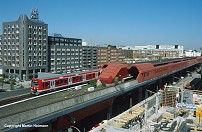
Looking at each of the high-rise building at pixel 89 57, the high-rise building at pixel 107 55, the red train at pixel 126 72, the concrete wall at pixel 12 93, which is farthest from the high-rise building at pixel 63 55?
the concrete wall at pixel 12 93

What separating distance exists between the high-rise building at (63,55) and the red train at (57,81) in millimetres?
50467

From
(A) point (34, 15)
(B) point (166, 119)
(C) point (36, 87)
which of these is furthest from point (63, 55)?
(B) point (166, 119)

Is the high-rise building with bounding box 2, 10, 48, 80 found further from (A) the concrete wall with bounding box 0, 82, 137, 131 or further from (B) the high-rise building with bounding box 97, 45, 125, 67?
(A) the concrete wall with bounding box 0, 82, 137, 131

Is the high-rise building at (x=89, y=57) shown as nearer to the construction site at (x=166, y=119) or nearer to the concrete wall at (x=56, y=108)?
the construction site at (x=166, y=119)

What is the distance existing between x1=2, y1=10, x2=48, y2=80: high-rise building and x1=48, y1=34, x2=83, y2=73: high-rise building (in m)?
5.16

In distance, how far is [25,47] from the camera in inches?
2972

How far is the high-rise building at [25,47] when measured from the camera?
75.7 meters

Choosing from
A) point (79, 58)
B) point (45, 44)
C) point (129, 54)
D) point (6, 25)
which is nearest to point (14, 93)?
point (45, 44)

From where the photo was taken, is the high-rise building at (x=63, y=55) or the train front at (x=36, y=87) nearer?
the train front at (x=36, y=87)

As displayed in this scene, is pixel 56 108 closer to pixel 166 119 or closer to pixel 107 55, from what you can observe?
pixel 166 119

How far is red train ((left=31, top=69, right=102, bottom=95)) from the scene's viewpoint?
30375mm

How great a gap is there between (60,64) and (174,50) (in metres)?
138

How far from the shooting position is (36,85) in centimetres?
3036

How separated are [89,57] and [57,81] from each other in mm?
80118
